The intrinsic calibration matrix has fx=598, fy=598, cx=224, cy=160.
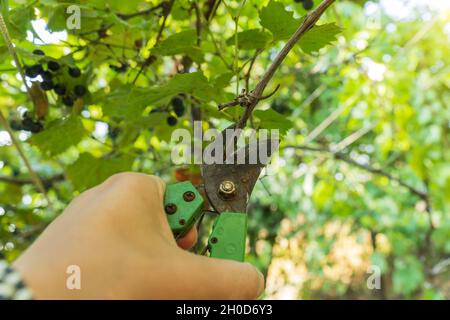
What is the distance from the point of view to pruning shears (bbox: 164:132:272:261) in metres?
0.65

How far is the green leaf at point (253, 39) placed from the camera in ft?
3.12

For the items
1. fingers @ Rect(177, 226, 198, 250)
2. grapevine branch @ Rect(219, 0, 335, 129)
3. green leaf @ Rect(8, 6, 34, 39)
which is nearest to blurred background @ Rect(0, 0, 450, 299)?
green leaf @ Rect(8, 6, 34, 39)

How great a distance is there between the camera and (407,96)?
96.9 inches

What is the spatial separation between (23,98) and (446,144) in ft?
→ 8.22

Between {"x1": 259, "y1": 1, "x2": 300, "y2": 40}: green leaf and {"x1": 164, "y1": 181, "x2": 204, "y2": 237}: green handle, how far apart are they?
32cm

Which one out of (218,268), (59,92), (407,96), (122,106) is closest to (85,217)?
(218,268)

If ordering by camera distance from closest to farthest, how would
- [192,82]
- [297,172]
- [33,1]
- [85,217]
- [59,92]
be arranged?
1. [85,217]
2. [192,82]
3. [33,1]
4. [59,92]
5. [297,172]

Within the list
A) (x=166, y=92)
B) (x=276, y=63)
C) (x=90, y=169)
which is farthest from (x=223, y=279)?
(x=90, y=169)

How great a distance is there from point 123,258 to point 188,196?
0.60 ft

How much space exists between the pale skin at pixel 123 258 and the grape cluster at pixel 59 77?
539 mm

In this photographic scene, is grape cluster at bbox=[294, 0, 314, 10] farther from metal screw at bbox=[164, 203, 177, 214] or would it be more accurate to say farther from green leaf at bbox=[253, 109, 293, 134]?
metal screw at bbox=[164, 203, 177, 214]

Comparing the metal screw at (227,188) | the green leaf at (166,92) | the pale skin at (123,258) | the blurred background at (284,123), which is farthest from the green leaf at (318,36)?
the pale skin at (123,258)

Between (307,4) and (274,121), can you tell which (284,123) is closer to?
(274,121)
